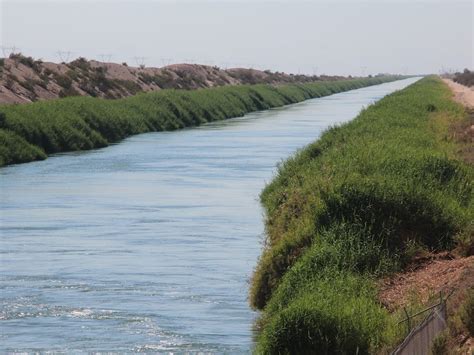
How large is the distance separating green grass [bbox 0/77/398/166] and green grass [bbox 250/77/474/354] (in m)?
16.1

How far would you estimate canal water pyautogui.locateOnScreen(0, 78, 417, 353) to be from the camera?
1412cm

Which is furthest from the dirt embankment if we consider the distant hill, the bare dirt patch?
the bare dirt patch

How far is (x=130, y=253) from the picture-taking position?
1964 centimetres

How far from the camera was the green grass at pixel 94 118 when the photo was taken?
127 feet

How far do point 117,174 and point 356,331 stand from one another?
70.0ft

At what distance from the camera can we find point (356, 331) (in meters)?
11.8

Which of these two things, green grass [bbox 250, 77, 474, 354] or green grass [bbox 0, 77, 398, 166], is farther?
green grass [bbox 0, 77, 398, 166]

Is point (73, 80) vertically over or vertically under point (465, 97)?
over

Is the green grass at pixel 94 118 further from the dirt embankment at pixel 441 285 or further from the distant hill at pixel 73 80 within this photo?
the dirt embankment at pixel 441 285

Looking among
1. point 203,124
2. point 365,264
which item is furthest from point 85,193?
point 203,124

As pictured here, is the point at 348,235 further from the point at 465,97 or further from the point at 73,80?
the point at 465,97

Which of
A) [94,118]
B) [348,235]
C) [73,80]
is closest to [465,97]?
[73,80]

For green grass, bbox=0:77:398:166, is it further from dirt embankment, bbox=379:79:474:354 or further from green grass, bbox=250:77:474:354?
dirt embankment, bbox=379:79:474:354

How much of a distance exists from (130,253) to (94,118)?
28.3m
